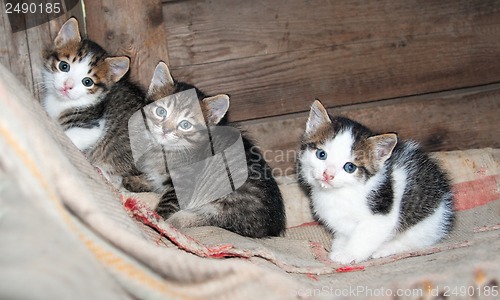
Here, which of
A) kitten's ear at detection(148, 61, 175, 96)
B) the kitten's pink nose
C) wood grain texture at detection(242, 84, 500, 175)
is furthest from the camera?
wood grain texture at detection(242, 84, 500, 175)

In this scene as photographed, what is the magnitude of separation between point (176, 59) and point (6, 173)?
1631 millimetres

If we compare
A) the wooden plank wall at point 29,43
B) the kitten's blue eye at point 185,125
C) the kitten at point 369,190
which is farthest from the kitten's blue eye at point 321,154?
the wooden plank wall at point 29,43

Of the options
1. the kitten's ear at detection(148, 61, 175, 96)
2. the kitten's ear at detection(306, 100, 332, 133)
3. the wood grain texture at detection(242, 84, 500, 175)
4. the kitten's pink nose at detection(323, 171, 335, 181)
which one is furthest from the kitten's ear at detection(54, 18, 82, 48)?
the kitten's pink nose at detection(323, 171, 335, 181)

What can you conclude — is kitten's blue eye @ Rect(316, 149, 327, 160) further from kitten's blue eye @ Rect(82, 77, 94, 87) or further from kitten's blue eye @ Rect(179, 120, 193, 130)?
kitten's blue eye @ Rect(82, 77, 94, 87)

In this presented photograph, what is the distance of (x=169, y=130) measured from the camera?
264 centimetres

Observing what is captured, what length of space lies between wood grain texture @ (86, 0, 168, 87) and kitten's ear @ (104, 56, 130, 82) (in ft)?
0.64

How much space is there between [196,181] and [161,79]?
0.46 meters

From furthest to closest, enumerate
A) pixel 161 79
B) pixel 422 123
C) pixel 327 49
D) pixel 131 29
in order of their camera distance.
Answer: pixel 422 123, pixel 327 49, pixel 131 29, pixel 161 79

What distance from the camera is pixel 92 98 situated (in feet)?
8.94

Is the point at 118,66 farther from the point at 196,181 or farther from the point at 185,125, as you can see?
the point at 196,181

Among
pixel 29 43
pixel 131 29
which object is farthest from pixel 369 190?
pixel 29 43

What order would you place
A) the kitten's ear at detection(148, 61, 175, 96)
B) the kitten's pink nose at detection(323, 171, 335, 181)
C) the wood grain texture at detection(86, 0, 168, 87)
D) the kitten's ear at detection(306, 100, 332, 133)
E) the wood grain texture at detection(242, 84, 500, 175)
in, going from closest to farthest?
the kitten's pink nose at detection(323, 171, 335, 181) → the kitten's ear at detection(306, 100, 332, 133) → the kitten's ear at detection(148, 61, 175, 96) → the wood grain texture at detection(86, 0, 168, 87) → the wood grain texture at detection(242, 84, 500, 175)

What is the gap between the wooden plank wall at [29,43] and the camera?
8.97 ft

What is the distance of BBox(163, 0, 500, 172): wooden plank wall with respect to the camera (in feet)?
9.77
